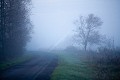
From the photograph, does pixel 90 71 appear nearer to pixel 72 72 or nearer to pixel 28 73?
pixel 72 72

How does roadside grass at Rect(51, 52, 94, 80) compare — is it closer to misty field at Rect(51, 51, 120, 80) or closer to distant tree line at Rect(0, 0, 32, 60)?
misty field at Rect(51, 51, 120, 80)

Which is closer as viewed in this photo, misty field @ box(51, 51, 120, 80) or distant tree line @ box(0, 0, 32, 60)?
misty field @ box(51, 51, 120, 80)

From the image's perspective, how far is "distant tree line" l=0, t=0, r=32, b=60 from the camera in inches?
1175

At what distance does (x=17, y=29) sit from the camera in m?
35.4

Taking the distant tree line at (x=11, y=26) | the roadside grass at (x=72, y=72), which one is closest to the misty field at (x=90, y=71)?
the roadside grass at (x=72, y=72)

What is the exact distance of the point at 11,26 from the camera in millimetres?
33156

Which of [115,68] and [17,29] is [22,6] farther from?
[115,68]

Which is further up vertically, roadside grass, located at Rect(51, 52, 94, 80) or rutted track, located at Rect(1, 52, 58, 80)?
rutted track, located at Rect(1, 52, 58, 80)

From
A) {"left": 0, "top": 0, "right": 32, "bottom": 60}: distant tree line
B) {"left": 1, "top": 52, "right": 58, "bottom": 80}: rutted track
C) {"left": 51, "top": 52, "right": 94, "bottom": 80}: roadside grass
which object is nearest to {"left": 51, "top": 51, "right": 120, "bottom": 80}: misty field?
{"left": 51, "top": 52, "right": 94, "bottom": 80}: roadside grass

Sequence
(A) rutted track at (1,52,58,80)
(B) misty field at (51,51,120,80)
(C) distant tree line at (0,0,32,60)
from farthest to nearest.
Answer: (C) distant tree line at (0,0,32,60), (B) misty field at (51,51,120,80), (A) rutted track at (1,52,58,80)

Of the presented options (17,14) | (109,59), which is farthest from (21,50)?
(109,59)

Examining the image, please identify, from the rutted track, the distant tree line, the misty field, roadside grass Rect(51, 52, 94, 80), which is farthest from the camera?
the distant tree line

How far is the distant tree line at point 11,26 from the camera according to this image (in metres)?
29.9

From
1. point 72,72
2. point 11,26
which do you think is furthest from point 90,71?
point 11,26
